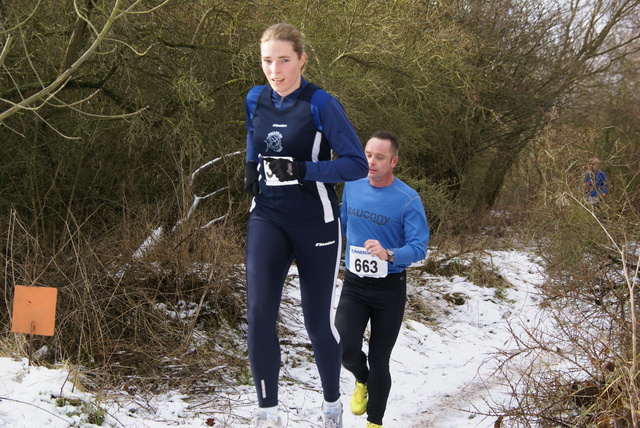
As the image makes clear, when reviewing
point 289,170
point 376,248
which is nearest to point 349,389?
point 376,248

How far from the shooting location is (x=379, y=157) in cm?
375

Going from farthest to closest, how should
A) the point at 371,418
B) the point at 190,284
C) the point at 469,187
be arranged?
the point at 469,187 → the point at 190,284 → the point at 371,418

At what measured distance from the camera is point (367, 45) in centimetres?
779

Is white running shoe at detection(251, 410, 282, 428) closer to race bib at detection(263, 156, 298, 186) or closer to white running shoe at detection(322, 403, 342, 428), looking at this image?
white running shoe at detection(322, 403, 342, 428)

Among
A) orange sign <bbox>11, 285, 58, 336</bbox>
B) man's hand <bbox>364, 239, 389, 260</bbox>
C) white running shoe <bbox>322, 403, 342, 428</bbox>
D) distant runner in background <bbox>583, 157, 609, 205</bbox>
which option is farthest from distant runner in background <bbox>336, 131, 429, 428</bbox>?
distant runner in background <bbox>583, 157, 609, 205</bbox>

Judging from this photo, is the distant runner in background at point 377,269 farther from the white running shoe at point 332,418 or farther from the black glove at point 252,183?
the black glove at point 252,183

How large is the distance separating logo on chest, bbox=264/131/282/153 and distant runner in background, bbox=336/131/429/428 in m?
0.81

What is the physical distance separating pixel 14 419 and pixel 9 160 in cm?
427

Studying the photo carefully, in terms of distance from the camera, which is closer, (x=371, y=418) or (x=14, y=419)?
(x=14, y=419)

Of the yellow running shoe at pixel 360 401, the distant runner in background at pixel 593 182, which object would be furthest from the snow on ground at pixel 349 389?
the distant runner in background at pixel 593 182

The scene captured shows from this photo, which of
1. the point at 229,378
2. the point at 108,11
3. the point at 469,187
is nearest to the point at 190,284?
the point at 229,378

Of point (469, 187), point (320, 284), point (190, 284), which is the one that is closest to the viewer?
point (320, 284)

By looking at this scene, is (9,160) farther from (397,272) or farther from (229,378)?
(397,272)

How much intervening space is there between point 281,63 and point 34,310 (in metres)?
2.01
